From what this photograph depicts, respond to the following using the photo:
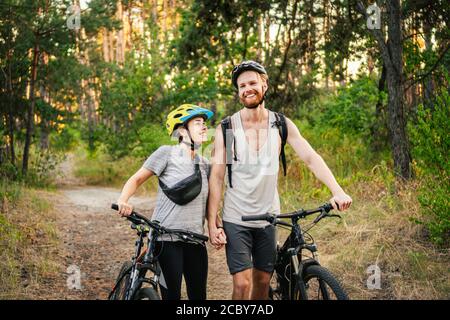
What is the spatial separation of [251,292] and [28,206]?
696 cm

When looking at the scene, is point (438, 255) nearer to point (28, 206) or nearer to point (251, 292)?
point (251, 292)

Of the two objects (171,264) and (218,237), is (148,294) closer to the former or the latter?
(171,264)

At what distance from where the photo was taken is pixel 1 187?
995 centimetres

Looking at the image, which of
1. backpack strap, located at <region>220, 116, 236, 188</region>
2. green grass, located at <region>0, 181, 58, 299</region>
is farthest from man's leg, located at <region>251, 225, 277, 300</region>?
green grass, located at <region>0, 181, 58, 299</region>

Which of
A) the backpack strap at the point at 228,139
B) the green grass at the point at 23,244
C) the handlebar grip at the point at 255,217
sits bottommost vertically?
the green grass at the point at 23,244

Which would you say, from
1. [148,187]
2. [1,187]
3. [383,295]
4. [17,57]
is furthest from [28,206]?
[383,295]

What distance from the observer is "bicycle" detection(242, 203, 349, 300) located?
3199 millimetres

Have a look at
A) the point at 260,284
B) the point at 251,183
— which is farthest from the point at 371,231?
the point at 251,183

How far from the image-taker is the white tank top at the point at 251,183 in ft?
11.7

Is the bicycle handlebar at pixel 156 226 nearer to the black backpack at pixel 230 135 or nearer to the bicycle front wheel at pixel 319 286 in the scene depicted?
the black backpack at pixel 230 135

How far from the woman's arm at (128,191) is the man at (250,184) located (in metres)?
0.45

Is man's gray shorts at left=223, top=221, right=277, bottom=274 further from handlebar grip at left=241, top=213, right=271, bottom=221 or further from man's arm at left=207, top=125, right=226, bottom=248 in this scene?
handlebar grip at left=241, top=213, right=271, bottom=221

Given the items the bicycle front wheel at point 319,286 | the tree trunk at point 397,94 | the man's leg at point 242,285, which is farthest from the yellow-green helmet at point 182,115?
the tree trunk at point 397,94

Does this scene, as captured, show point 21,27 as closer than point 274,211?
No
